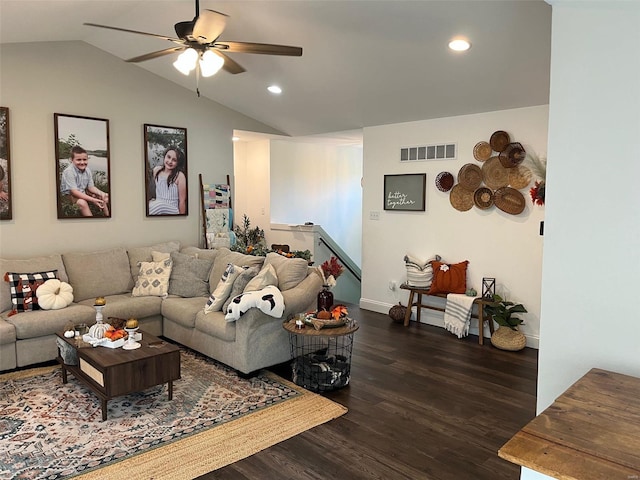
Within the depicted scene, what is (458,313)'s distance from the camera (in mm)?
5078

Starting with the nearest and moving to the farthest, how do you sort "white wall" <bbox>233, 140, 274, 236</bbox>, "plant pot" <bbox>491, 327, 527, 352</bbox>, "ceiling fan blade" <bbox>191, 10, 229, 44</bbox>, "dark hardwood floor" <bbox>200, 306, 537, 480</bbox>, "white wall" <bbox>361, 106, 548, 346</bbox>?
"dark hardwood floor" <bbox>200, 306, 537, 480</bbox>
"ceiling fan blade" <bbox>191, 10, 229, 44</bbox>
"plant pot" <bbox>491, 327, 527, 352</bbox>
"white wall" <bbox>361, 106, 548, 346</bbox>
"white wall" <bbox>233, 140, 274, 236</bbox>

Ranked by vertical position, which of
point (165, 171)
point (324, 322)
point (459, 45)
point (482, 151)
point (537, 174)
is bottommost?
point (324, 322)

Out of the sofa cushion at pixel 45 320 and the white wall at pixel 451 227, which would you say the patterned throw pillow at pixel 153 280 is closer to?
the sofa cushion at pixel 45 320

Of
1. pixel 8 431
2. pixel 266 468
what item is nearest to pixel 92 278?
pixel 8 431

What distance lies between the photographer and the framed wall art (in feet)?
18.4

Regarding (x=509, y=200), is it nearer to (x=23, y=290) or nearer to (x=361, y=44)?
(x=361, y=44)

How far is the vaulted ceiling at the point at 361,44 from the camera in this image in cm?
342

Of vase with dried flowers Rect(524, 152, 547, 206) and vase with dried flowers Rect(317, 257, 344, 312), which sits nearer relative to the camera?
vase with dried flowers Rect(317, 257, 344, 312)

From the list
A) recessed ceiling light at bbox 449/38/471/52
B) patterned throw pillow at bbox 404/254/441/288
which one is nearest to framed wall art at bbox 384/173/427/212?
patterned throw pillow at bbox 404/254/441/288

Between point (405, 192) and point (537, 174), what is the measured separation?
1574mm

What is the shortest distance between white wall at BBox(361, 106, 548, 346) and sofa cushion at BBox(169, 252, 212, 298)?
7.13 ft

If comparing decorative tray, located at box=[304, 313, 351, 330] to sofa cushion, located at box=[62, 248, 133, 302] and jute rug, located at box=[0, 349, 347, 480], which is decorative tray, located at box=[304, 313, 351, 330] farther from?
sofa cushion, located at box=[62, 248, 133, 302]

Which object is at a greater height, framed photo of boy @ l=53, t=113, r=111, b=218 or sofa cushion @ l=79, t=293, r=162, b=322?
framed photo of boy @ l=53, t=113, r=111, b=218

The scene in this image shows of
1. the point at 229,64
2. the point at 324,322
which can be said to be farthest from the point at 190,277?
the point at 229,64
